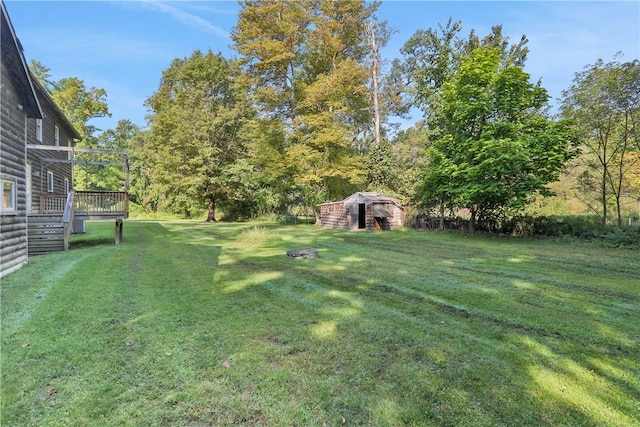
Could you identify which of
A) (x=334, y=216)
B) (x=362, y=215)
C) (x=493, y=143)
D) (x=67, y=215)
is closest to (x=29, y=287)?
(x=67, y=215)

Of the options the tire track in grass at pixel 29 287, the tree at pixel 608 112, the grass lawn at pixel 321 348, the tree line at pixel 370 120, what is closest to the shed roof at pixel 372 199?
Answer: the tree line at pixel 370 120

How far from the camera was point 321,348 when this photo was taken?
3402mm

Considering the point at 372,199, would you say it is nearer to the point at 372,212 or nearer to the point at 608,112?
the point at 372,212

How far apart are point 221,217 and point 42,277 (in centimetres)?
2331

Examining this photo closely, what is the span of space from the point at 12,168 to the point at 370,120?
981 inches

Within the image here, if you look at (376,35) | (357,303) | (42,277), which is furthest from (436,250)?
(376,35)

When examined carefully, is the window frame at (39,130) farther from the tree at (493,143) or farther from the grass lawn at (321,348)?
the tree at (493,143)

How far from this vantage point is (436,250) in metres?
10.3

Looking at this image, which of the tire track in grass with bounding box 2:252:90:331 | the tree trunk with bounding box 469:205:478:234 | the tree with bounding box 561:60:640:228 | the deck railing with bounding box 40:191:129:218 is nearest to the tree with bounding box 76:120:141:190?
the deck railing with bounding box 40:191:129:218

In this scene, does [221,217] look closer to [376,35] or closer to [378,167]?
[378,167]

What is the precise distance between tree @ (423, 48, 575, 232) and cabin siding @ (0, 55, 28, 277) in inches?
565

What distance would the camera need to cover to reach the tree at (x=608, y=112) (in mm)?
11992

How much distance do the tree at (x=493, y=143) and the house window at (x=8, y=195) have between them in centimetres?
1437

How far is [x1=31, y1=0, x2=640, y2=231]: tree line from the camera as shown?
12859mm
